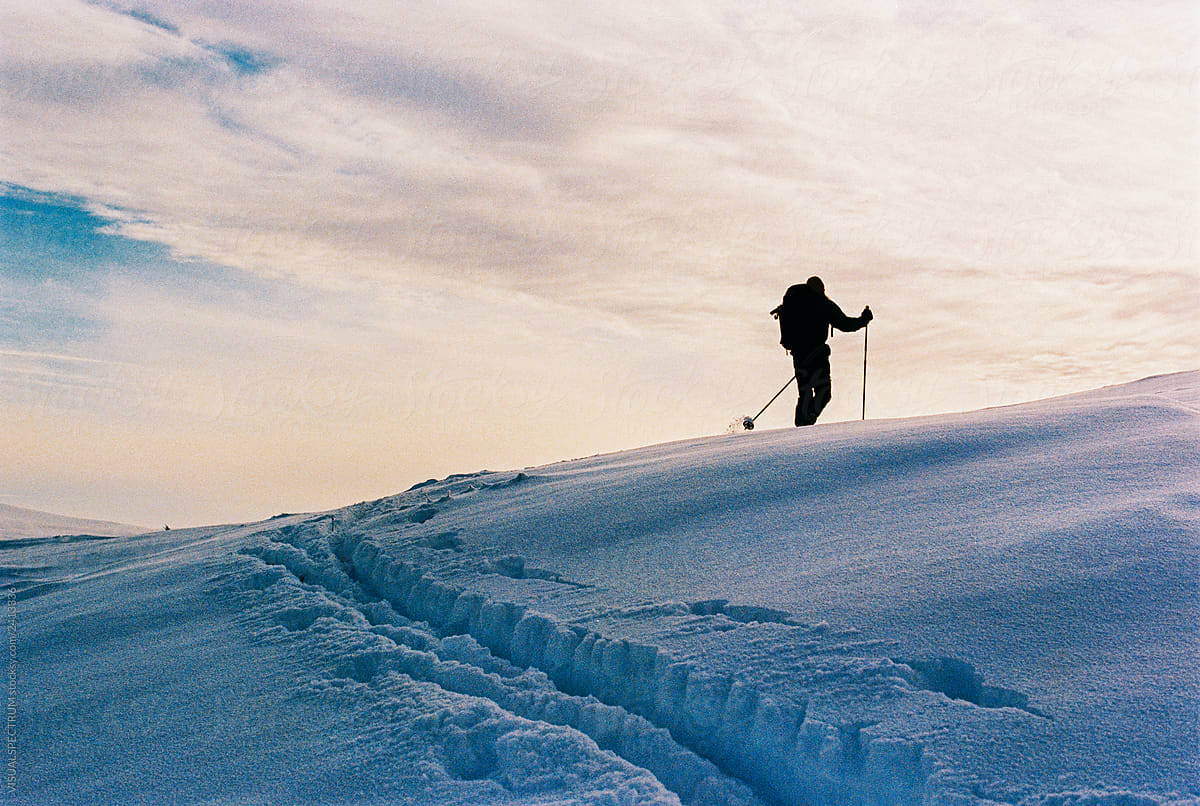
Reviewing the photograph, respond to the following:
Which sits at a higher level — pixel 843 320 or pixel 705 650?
pixel 843 320

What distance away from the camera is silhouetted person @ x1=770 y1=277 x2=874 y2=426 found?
987 centimetres

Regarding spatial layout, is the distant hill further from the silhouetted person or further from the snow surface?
the silhouetted person

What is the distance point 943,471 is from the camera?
15.8 ft

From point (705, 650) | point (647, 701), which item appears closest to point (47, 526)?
point (647, 701)

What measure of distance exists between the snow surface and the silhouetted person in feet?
14.9

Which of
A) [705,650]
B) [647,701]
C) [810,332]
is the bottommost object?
[647,701]

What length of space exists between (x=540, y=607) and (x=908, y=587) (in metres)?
1.58

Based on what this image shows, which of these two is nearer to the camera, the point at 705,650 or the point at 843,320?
the point at 705,650

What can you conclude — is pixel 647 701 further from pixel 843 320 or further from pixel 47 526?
pixel 47 526

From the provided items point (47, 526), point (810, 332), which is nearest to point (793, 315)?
point (810, 332)

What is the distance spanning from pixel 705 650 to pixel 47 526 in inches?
380

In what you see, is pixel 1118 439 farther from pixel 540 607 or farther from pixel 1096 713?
pixel 540 607

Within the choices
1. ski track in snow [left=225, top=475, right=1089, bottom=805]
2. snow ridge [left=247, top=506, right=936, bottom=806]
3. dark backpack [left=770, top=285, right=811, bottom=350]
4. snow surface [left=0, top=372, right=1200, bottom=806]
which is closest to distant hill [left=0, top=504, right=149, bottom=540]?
snow surface [left=0, top=372, right=1200, bottom=806]

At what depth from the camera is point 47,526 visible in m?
10.0
